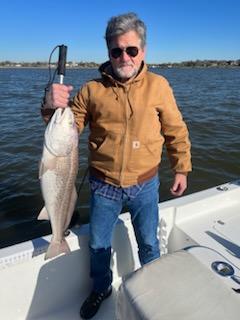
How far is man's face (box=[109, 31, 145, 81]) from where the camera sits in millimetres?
2459

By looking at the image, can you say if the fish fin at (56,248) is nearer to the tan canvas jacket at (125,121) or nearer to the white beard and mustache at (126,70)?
the tan canvas jacket at (125,121)

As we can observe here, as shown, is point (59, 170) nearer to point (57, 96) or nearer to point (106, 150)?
point (106, 150)

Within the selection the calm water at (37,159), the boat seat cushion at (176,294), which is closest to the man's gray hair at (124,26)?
the boat seat cushion at (176,294)

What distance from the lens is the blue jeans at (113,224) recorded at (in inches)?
112

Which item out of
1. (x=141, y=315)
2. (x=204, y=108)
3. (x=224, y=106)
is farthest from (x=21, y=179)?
(x=224, y=106)

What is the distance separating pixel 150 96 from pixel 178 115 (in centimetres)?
32

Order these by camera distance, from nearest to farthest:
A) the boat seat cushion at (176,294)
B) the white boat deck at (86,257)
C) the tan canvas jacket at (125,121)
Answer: the boat seat cushion at (176,294) < the tan canvas jacket at (125,121) < the white boat deck at (86,257)

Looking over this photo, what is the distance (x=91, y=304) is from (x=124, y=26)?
231 centimetres

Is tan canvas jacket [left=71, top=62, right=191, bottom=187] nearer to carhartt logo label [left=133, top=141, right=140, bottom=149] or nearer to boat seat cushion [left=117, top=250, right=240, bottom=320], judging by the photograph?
carhartt logo label [left=133, top=141, right=140, bottom=149]

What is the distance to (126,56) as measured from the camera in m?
2.47

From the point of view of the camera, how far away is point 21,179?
7.82m

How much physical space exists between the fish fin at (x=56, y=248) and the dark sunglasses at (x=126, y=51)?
1441mm

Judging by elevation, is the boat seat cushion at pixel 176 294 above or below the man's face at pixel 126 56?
below

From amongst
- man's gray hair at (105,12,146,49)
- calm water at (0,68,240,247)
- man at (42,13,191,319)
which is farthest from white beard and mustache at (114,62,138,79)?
calm water at (0,68,240,247)
